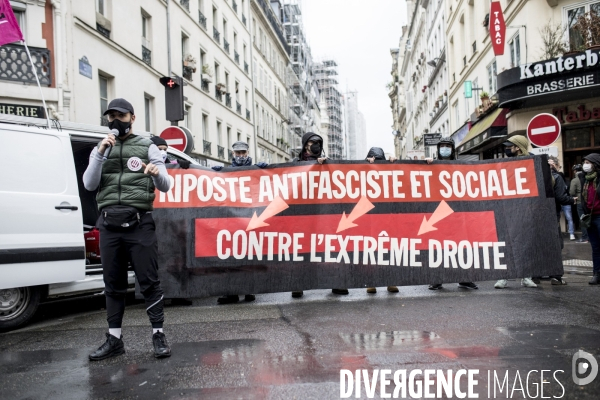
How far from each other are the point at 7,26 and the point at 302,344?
8.03m

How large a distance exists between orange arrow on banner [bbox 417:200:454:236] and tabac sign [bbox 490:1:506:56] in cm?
1448

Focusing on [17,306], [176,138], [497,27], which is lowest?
[17,306]

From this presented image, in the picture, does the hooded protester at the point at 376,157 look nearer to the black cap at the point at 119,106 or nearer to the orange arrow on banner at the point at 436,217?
the orange arrow on banner at the point at 436,217

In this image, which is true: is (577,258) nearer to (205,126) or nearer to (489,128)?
(489,128)

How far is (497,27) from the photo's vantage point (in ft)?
65.0

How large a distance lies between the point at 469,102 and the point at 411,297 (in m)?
23.3

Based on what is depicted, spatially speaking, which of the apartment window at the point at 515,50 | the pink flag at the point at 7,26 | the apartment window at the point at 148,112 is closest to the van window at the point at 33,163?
the pink flag at the point at 7,26

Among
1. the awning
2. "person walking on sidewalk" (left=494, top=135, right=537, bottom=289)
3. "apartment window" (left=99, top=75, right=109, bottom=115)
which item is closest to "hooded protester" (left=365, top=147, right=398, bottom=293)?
"person walking on sidewalk" (left=494, top=135, right=537, bottom=289)

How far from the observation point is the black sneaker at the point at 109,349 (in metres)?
4.32

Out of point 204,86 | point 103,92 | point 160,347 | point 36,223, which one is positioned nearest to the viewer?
point 160,347

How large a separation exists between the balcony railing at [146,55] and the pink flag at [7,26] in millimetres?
12586

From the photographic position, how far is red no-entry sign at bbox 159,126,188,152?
12016mm

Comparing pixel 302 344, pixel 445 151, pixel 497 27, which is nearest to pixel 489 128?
pixel 497 27

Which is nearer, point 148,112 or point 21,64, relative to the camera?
point 21,64
